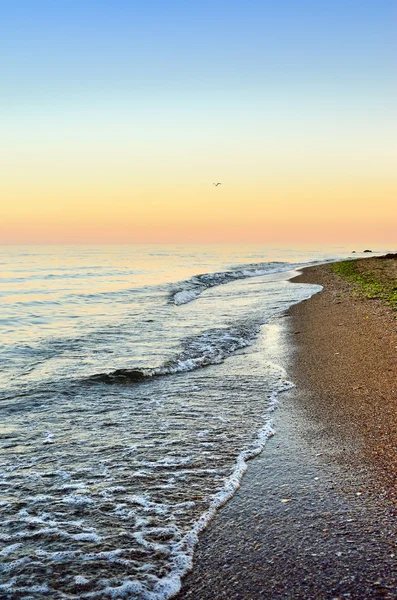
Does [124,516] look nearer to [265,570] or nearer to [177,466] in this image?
[177,466]

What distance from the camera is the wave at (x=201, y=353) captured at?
388 inches

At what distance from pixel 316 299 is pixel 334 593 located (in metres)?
18.6

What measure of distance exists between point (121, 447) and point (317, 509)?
2.76m

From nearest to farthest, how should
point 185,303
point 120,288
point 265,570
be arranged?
point 265,570
point 185,303
point 120,288

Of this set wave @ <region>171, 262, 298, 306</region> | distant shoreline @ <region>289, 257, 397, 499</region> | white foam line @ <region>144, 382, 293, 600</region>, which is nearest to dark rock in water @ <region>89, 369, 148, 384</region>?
distant shoreline @ <region>289, 257, 397, 499</region>

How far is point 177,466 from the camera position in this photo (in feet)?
17.8

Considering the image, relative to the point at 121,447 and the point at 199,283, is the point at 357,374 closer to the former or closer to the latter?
the point at 121,447

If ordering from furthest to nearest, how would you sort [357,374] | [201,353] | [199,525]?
[201,353] < [357,374] < [199,525]

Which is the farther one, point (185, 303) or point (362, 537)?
point (185, 303)

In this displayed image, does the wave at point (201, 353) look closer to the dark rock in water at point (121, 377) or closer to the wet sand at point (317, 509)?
the dark rock in water at point (121, 377)

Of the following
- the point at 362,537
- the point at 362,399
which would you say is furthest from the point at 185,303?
the point at 362,537

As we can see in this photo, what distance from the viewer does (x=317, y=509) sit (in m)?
4.21

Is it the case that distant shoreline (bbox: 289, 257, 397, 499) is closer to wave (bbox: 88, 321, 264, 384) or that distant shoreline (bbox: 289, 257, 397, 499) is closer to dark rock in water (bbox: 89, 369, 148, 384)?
wave (bbox: 88, 321, 264, 384)

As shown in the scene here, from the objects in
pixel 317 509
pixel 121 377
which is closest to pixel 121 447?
pixel 317 509
